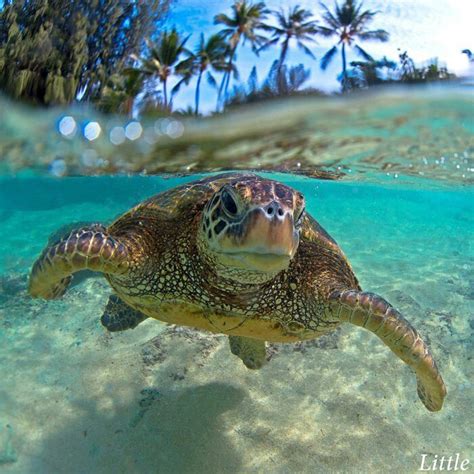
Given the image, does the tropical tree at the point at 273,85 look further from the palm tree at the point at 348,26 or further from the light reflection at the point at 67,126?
the light reflection at the point at 67,126

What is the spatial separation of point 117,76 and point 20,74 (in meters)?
1.28

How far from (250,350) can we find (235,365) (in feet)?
3.32

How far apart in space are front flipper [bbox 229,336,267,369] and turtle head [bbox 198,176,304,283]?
1842mm

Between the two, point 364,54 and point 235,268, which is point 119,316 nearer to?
point 235,268

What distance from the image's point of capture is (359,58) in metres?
4.96

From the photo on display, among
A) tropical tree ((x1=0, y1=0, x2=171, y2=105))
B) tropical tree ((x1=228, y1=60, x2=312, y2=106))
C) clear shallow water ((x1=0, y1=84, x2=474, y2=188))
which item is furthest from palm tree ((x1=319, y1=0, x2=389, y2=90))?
tropical tree ((x1=0, y1=0, x2=171, y2=105))

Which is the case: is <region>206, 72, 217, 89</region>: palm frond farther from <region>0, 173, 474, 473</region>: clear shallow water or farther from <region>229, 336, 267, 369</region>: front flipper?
<region>0, 173, 474, 473</region>: clear shallow water

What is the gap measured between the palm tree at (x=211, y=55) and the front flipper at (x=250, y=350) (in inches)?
125

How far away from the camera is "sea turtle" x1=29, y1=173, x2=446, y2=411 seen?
2.73 metres

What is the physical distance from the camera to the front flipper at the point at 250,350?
4.72 m

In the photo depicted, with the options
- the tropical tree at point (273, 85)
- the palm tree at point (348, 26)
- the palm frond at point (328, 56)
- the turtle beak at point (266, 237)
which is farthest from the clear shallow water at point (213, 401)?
the palm tree at point (348, 26)

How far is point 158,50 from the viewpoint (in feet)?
15.5

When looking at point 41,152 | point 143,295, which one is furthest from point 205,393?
point 41,152

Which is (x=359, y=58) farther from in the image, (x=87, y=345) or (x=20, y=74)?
(x=87, y=345)
